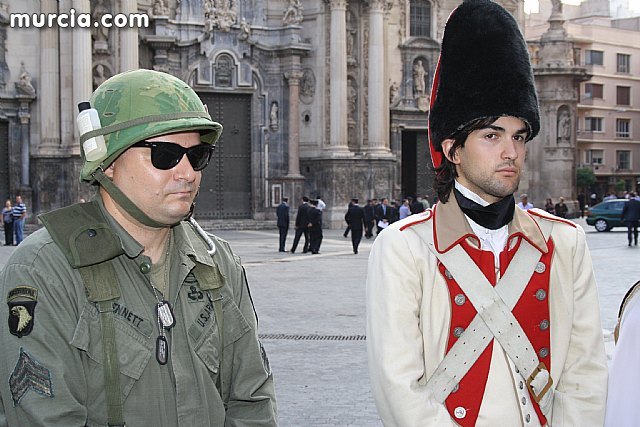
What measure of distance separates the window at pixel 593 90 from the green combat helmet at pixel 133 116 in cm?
7170

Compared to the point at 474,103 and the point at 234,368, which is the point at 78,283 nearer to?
the point at 234,368

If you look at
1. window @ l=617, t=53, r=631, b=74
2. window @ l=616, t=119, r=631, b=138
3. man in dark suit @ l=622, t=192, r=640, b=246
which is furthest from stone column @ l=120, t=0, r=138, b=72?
window @ l=617, t=53, r=631, b=74

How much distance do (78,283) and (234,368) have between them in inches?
27.7

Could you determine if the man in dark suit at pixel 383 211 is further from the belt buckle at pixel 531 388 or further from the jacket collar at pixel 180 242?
the jacket collar at pixel 180 242

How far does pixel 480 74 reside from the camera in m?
4.34

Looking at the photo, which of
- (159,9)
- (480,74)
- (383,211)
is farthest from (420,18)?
(480,74)

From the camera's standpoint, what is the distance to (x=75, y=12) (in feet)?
102

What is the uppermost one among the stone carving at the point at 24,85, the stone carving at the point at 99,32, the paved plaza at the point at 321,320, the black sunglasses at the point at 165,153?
the stone carving at the point at 99,32

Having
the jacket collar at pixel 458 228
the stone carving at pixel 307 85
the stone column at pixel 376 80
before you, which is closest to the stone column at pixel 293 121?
the stone carving at pixel 307 85

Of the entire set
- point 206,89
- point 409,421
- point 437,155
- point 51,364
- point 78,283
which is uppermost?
point 206,89

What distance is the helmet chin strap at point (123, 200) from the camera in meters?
3.60

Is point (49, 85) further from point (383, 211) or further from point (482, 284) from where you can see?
point (482, 284)

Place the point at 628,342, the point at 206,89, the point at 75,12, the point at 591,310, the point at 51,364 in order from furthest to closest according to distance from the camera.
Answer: the point at 206,89 < the point at 75,12 < the point at 628,342 < the point at 591,310 < the point at 51,364

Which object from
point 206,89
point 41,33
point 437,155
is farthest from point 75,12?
point 437,155
